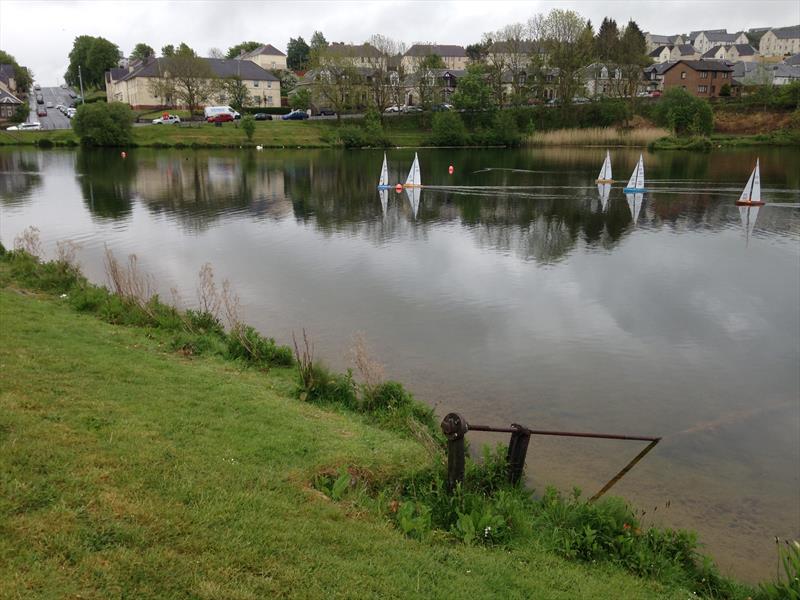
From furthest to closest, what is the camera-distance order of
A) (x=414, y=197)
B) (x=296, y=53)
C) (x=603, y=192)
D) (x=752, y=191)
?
(x=296, y=53)
(x=603, y=192)
(x=414, y=197)
(x=752, y=191)

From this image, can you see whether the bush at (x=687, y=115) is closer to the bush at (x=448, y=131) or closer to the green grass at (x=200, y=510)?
the bush at (x=448, y=131)

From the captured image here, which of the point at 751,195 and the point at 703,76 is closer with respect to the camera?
the point at 751,195

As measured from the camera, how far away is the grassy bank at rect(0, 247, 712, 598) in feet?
21.2

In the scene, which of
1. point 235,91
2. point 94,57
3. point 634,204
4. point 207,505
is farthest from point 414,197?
Answer: point 94,57

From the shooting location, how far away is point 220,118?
10756cm

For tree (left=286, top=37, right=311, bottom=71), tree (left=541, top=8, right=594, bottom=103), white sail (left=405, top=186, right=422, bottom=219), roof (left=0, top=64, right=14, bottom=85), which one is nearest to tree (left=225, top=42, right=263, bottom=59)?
tree (left=286, top=37, right=311, bottom=71)

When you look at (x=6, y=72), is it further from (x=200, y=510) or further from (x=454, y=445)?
(x=454, y=445)

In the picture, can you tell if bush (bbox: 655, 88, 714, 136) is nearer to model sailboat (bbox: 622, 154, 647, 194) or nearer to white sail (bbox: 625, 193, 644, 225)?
model sailboat (bbox: 622, 154, 647, 194)

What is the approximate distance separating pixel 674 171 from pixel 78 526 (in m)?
74.0

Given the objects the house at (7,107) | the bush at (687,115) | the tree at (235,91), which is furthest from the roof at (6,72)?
the bush at (687,115)

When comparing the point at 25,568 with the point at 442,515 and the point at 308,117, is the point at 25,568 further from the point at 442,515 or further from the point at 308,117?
the point at 308,117

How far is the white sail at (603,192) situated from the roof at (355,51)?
70057 mm

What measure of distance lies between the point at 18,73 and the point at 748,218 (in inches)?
7052

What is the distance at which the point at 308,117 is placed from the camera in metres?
118
